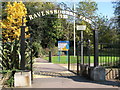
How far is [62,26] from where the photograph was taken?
1682 inches

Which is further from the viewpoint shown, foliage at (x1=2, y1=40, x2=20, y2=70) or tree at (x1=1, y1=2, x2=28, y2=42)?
tree at (x1=1, y1=2, x2=28, y2=42)

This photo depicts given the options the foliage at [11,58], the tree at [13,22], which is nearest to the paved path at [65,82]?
the foliage at [11,58]

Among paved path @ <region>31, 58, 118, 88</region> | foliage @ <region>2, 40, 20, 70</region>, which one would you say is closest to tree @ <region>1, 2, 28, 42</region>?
foliage @ <region>2, 40, 20, 70</region>

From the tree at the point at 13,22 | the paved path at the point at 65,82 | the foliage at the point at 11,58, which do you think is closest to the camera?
the paved path at the point at 65,82

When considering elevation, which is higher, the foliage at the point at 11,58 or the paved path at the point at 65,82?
the foliage at the point at 11,58

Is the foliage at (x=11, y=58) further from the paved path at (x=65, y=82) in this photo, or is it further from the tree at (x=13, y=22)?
the tree at (x=13, y=22)

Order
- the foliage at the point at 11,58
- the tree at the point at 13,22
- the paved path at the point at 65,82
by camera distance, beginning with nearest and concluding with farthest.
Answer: the paved path at the point at 65,82, the foliage at the point at 11,58, the tree at the point at 13,22

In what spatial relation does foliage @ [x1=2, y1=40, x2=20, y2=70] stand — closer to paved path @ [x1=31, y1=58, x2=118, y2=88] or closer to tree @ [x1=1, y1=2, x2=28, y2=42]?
paved path @ [x1=31, y1=58, x2=118, y2=88]

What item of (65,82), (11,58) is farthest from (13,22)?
(65,82)

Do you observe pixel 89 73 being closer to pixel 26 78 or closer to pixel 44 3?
pixel 26 78

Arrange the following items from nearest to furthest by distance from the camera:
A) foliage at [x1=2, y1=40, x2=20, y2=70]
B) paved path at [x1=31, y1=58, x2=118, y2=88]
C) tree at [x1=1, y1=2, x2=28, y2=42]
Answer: paved path at [x1=31, y1=58, x2=118, y2=88]
foliage at [x1=2, y1=40, x2=20, y2=70]
tree at [x1=1, y1=2, x2=28, y2=42]

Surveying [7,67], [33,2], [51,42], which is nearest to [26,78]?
[7,67]

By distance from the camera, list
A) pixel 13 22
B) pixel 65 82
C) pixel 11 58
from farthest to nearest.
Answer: pixel 13 22
pixel 11 58
pixel 65 82

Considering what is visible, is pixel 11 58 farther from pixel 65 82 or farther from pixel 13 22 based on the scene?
pixel 13 22
